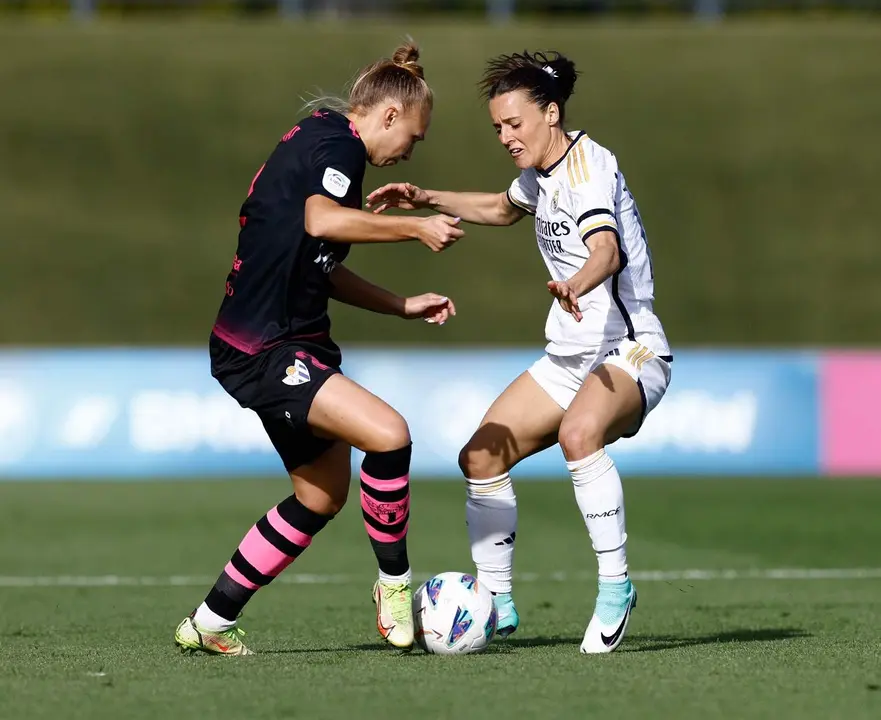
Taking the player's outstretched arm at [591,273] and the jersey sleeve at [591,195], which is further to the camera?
the jersey sleeve at [591,195]

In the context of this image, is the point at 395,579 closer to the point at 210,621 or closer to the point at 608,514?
the point at 210,621

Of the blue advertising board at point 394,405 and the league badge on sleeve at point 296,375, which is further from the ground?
the league badge on sleeve at point 296,375

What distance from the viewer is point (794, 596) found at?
735 cm

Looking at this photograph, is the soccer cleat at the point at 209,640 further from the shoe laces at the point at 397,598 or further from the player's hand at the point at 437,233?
the player's hand at the point at 437,233

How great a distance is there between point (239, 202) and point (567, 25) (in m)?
5.26

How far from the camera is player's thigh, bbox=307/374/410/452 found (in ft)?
16.2

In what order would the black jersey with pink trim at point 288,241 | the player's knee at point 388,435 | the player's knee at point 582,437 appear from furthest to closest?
1. the player's knee at point 582,437
2. the black jersey with pink trim at point 288,241
3. the player's knee at point 388,435

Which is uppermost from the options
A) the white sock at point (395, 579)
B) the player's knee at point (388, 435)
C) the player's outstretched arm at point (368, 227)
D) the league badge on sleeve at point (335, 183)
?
the league badge on sleeve at point (335, 183)

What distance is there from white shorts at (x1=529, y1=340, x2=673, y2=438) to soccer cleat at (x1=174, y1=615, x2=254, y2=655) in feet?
5.17

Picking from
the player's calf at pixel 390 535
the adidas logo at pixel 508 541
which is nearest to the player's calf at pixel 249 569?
the player's calf at pixel 390 535

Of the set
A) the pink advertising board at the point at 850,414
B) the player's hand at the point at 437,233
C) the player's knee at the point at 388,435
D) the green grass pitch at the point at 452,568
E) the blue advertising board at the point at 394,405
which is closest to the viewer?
the green grass pitch at the point at 452,568

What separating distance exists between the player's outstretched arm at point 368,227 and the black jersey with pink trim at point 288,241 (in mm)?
78

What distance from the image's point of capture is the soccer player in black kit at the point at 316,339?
4973 millimetres

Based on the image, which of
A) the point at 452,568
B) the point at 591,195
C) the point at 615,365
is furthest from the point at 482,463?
the point at 452,568
